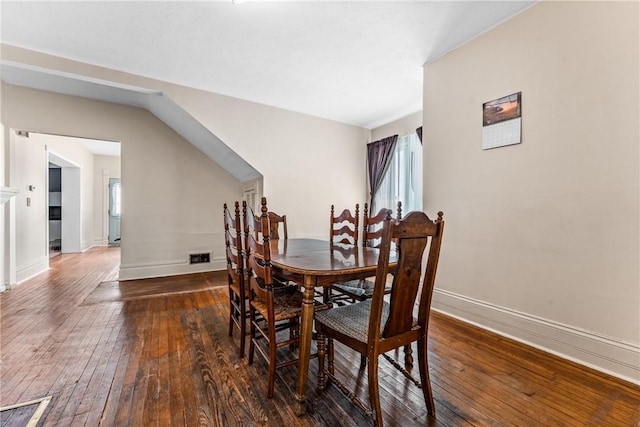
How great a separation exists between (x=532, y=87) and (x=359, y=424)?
2.65 meters

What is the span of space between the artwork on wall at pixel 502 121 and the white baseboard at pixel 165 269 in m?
4.32

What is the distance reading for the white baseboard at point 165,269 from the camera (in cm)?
416

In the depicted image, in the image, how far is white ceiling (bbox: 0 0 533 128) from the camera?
2.18m

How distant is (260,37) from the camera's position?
255 cm

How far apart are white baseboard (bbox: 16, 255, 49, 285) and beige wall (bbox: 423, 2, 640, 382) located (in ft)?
18.2

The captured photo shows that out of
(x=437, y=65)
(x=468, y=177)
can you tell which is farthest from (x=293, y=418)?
(x=437, y=65)

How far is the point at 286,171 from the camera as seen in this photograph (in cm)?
430

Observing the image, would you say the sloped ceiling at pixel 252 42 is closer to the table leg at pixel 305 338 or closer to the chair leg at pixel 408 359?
the table leg at pixel 305 338

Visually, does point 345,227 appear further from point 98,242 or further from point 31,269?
point 98,242

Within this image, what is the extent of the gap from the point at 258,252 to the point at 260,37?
2.10m

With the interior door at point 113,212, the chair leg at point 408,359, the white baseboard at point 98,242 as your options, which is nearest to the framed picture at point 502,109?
the chair leg at point 408,359

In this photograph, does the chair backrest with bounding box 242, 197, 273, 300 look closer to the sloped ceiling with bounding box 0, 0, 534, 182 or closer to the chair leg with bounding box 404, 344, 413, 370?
the chair leg with bounding box 404, 344, 413, 370

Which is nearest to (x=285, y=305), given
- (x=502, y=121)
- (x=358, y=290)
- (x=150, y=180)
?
(x=358, y=290)

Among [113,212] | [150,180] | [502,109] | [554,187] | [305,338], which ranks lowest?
[305,338]
